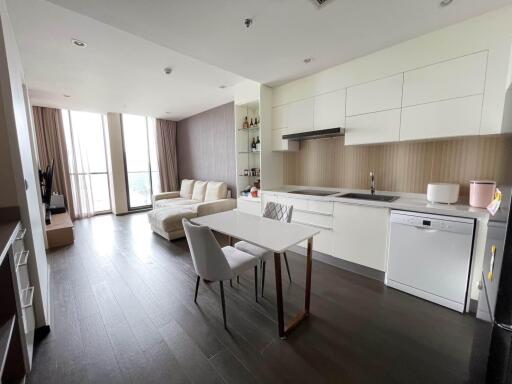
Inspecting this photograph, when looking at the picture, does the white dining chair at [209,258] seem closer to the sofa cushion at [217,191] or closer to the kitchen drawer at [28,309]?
the kitchen drawer at [28,309]

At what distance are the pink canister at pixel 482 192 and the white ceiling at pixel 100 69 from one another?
3130mm

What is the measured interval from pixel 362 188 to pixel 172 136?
18.5ft

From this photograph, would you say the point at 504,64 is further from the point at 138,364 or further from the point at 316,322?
the point at 138,364

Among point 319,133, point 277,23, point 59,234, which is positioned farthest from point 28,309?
point 319,133

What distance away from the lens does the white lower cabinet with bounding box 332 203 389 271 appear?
2281 millimetres

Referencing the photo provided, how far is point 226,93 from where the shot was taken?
4.08 m

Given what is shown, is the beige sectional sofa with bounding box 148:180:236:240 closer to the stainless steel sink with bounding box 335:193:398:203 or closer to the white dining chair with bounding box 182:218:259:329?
the white dining chair with bounding box 182:218:259:329

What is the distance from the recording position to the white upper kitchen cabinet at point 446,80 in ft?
5.96

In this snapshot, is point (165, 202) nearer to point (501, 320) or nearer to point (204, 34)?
point (204, 34)

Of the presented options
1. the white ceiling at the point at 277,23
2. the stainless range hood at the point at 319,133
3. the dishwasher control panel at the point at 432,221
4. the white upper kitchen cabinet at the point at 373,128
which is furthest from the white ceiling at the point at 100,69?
the dishwasher control panel at the point at 432,221

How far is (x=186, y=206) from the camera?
4.25 meters

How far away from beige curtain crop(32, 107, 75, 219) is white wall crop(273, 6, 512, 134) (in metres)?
6.06

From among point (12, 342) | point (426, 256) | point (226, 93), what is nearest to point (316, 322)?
point (426, 256)

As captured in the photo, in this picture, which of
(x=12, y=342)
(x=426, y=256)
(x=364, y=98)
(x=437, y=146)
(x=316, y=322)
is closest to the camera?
(x=12, y=342)
